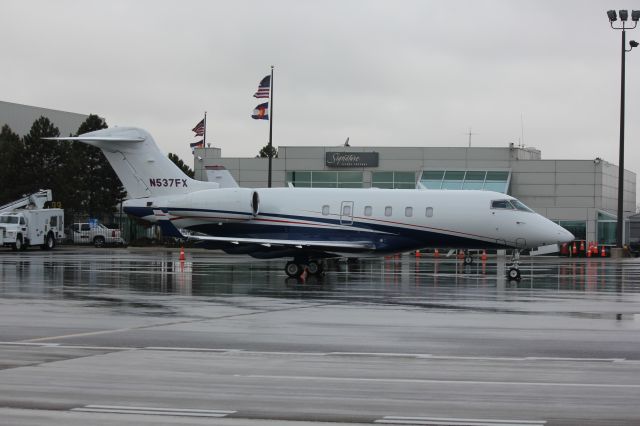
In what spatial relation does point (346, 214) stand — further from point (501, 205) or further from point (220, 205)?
point (501, 205)

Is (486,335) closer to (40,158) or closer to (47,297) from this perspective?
(47,297)

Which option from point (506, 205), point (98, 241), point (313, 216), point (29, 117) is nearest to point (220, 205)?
point (313, 216)

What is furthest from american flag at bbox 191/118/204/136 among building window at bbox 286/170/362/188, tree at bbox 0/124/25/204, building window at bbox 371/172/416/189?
tree at bbox 0/124/25/204

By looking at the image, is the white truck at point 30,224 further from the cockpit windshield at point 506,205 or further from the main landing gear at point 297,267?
the cockpit windshield at point 506,205

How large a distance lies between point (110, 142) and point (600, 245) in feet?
105

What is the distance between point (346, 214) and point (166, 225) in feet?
20.0

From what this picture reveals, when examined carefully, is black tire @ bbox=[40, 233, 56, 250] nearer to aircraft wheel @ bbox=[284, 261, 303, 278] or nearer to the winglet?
the winglet

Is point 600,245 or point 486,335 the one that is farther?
point 600,245

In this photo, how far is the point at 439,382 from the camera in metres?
10.5

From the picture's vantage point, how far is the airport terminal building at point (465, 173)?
189ft

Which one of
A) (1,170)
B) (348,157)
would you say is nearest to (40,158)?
(1,170)

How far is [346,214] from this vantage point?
105 ft

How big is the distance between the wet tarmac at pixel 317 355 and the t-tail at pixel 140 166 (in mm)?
9747
